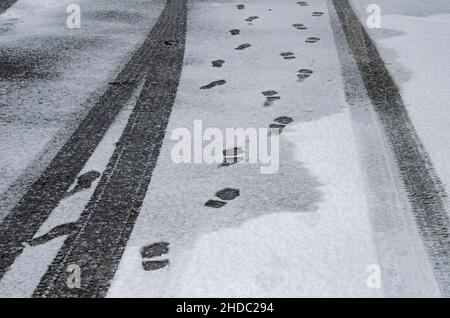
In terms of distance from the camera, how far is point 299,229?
2439 mm

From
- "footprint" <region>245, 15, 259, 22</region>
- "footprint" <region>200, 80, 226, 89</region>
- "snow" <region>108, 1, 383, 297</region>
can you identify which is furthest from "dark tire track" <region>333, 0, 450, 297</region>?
"footprint" <region>245, 15, 259, 22</region>

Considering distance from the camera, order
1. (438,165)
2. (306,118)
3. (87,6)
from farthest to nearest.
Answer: (87,6) < (306,118) < (438,165)

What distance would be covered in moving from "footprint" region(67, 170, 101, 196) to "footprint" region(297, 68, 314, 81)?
1.93 metres

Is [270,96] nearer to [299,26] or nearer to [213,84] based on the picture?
[213,84]

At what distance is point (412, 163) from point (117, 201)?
5.09 feet

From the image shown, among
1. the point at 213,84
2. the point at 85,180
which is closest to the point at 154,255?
the point at 85,180

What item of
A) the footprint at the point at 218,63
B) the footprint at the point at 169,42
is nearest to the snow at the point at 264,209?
the footprint at the point at 218,63

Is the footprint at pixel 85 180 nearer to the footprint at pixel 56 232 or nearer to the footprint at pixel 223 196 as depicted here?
the footprint at pixel 56 232

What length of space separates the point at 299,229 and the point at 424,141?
1207 millimetres

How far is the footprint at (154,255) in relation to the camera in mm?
2215

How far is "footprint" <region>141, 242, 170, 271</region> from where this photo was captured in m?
2.21
